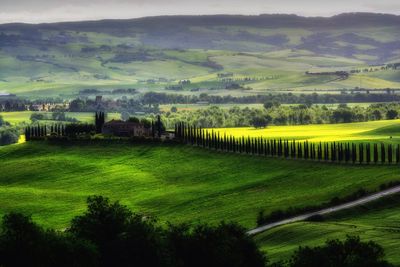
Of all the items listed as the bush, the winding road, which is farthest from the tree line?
the winding road

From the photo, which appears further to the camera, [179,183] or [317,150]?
[317,150]

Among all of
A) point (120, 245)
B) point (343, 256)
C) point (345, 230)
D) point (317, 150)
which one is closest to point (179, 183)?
point (317, 150)

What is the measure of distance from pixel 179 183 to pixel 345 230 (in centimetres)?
6428

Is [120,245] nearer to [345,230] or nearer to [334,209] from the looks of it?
[345,230]

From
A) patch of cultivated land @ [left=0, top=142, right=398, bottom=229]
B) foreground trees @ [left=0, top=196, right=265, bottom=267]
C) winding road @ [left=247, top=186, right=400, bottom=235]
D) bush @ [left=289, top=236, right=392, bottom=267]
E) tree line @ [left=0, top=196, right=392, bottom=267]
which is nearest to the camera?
bush @ [left=289, top=236, right=392, bottom=267]

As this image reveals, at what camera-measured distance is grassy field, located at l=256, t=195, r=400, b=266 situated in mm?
105625

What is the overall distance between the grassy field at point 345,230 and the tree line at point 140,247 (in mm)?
6665

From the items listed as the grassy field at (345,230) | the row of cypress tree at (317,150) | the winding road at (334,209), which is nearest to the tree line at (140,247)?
the grassy field at (345,230)

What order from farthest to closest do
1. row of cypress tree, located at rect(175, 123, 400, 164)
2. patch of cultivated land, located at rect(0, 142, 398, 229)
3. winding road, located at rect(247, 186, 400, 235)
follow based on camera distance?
1. row of cypress tree, located at rect(175, 123, 400, 164)
2. patch of cultivated land, located at rect(0, 142, 398, 229)
3. winding road, located at rect(247, 186, 400, 235)

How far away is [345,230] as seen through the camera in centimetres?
11219

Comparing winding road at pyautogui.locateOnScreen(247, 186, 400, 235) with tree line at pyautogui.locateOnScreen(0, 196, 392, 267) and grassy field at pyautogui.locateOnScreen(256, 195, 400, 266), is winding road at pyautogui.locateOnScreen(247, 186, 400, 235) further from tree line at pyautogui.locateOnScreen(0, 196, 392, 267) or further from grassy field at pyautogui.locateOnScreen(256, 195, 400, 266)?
tree line at pyautogui.locateOnScreen(0, 196, 392, 267)

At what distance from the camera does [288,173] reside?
544 ft

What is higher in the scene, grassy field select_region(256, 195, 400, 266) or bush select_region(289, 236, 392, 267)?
bush select_region(289, 236, 392, 267)

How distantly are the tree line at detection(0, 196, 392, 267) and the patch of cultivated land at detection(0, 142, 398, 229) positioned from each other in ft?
103
